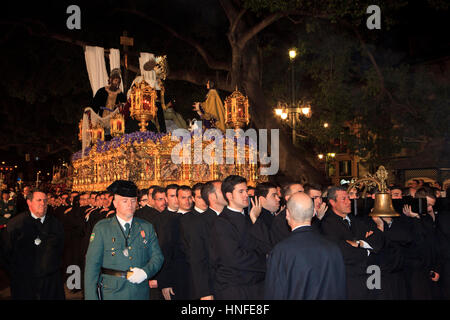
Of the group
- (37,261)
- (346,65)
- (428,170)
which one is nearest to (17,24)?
(346,65)

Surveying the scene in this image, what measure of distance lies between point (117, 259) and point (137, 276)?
0.30 meters

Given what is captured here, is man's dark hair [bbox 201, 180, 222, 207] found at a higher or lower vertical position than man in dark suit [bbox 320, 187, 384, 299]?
higher

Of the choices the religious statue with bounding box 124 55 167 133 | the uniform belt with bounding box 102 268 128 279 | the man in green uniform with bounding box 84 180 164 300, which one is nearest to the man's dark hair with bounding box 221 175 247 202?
the man in green uniform with bounding box 84 180 164 300

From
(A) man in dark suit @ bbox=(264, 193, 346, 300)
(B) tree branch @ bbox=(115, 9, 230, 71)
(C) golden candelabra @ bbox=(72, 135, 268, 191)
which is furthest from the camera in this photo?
(B) tree branch @ bbox=(115, 9, 230, 71)

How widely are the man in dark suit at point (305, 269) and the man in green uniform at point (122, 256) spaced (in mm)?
1713

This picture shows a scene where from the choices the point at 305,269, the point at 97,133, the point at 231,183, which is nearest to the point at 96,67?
the point at 97,133

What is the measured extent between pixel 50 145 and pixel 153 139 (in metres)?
27.6

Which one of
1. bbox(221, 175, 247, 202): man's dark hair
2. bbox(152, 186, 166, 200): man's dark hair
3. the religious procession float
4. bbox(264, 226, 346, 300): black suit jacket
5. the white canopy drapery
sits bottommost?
bbox(264, 226, 346, 300): black suit jacket

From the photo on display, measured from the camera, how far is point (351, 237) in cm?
662

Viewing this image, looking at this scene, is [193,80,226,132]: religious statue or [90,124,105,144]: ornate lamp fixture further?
[90,124,105,144]: ornate lamp fixture

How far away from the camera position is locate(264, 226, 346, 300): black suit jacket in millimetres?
3955

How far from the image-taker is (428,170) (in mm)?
29828

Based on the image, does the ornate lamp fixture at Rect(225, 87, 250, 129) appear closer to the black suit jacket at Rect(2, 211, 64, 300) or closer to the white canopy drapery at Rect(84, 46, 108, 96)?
the white canopy drapery at Rect(84, 46, 108, 96)

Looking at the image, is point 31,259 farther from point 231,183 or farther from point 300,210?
point 300,210
